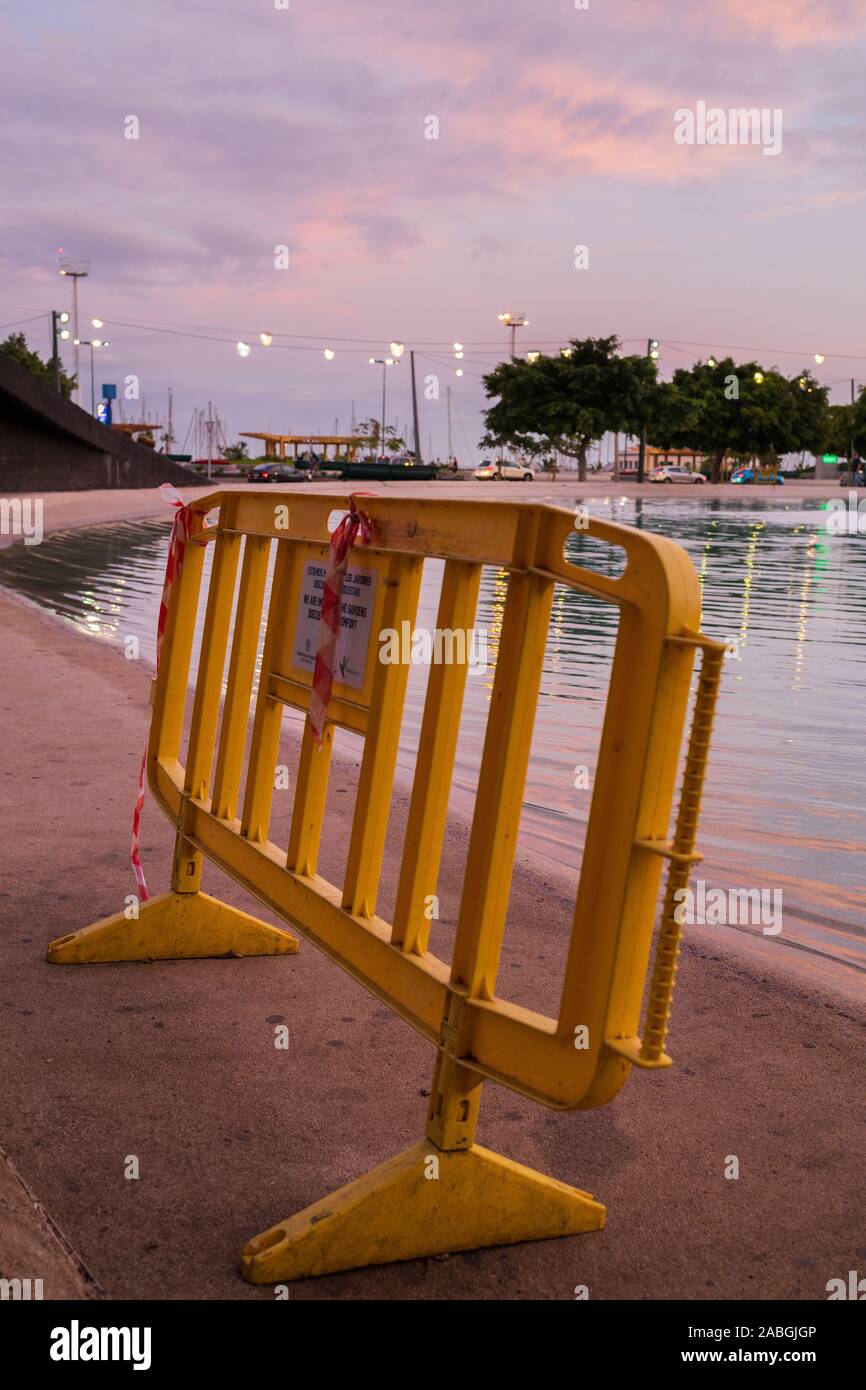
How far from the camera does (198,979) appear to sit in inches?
160

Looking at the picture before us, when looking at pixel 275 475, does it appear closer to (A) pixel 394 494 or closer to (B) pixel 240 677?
(A) pixel 394 494

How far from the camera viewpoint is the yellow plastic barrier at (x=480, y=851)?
89.7 inches

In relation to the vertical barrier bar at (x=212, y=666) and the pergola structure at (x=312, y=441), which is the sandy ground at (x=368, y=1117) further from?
the pergola structure at (x=312, y=441)

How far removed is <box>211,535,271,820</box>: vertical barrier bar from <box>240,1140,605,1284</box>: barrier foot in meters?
1.47

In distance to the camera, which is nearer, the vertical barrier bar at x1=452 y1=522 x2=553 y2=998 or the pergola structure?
the vertical barrier bar at x1=452 y1=522 x2=553 y2=998

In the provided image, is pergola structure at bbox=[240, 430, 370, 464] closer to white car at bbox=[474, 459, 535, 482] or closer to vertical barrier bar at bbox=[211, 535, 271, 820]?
white car at bbox=[474, 459, 535, 482]

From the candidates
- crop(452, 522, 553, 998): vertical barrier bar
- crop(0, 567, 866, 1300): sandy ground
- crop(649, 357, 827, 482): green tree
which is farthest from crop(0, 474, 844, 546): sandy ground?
crop(649, 357, 827, 482): green tree

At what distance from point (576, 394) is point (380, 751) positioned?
75.2 meters

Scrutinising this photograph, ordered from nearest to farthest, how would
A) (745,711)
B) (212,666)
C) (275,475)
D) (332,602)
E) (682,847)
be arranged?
1. (682,847)
2. (332,602)
3. (212,666)
4. (745,711)
5. (275,475)

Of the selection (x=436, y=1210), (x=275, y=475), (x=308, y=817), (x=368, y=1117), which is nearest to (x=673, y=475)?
(x=275, y=475)

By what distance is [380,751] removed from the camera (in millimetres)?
3004

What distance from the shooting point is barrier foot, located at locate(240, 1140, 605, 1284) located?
101 inches

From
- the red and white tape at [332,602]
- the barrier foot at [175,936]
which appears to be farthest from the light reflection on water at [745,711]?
the red and white tape at [332,602]
